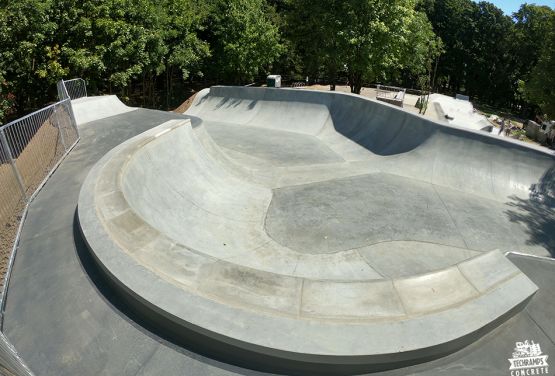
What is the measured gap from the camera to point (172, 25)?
85.2 feet

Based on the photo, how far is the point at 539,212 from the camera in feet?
31.9

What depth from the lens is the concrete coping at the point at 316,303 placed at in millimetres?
3312

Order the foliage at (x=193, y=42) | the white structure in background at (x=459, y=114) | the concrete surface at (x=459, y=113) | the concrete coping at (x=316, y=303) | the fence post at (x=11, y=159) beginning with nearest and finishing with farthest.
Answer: the concrete coping at (x=316, y=303) < the fence post at (x=11, y=159) < the foliage at (x=193, y=42) < the white structure in background at (x=459, y=114) < the concrete surface at (x=459, y=113)

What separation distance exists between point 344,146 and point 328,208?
652cm

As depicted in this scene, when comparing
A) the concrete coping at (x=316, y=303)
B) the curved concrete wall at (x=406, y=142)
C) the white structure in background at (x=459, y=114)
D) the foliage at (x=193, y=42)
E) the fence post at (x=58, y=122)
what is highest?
the foliage at (x=193, y=42)

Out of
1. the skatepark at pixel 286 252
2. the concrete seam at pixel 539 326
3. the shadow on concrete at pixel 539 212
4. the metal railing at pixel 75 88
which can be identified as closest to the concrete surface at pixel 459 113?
the skatepark at pixel 286 252

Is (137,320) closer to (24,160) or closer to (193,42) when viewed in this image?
(24,160)

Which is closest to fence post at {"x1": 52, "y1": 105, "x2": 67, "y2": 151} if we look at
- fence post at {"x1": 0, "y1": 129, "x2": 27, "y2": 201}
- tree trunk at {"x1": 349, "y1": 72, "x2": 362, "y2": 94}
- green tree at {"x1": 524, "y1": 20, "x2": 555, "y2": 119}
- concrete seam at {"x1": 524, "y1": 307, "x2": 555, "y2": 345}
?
fence post at {"x1": 0, "y1": 129, "x2": 27, "y2": 201}

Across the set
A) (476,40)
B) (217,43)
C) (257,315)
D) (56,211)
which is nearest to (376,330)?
(257,315)

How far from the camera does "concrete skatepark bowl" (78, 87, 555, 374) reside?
3.48 m

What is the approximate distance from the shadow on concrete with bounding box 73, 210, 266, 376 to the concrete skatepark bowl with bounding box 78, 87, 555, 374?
76 mm

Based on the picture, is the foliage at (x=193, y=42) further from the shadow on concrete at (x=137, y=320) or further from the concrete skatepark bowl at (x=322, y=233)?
the shadow on concrete at (x=137, y=320)

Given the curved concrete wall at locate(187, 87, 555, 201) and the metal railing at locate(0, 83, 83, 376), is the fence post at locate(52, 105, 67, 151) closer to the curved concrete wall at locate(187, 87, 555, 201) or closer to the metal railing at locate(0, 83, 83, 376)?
the metal railing at locate(0, 83, 83, 376)

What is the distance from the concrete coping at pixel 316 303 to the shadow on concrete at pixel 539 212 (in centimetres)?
549
